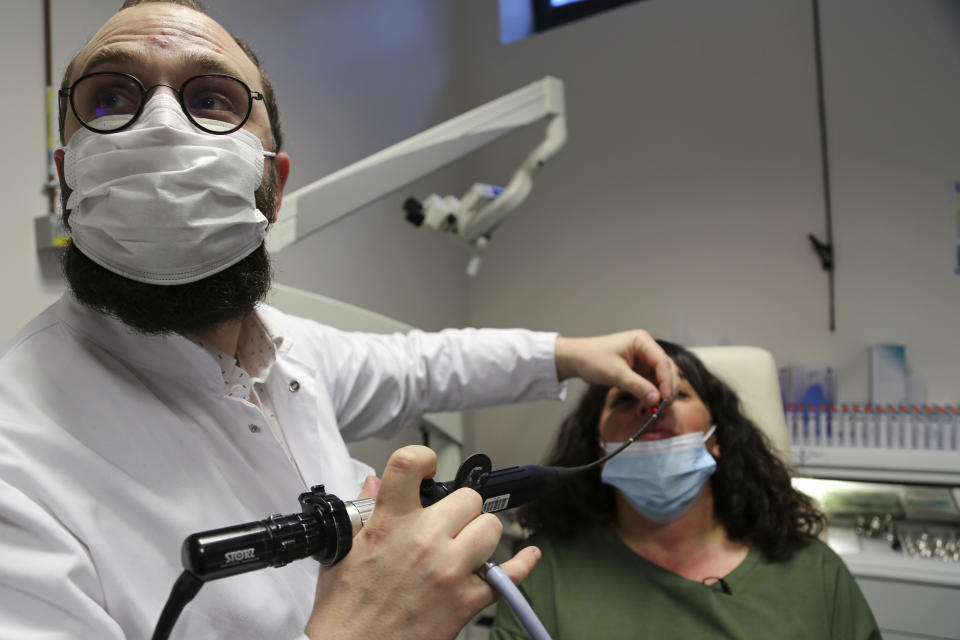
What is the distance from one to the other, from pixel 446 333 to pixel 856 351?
1.70 metres

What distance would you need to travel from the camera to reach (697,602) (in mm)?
1185

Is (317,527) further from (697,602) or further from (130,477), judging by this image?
→ (697,602)

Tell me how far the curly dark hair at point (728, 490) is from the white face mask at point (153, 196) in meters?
0.94

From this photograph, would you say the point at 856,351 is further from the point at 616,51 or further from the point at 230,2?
the point at 230,2

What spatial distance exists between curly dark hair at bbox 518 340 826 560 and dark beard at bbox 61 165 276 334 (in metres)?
0.85

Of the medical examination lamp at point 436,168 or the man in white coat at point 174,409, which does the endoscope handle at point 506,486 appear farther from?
the medical examination lamp at point 436,168

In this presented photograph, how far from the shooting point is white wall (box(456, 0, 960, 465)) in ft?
7.22

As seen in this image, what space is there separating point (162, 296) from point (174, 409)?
0.45 feet

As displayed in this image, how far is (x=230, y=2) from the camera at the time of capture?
1756 millimetres

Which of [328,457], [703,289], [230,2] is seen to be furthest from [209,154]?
[703,289]

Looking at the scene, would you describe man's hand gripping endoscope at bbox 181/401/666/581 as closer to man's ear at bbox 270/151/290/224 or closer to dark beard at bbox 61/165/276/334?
dark beard at bbox 61/165/276/334

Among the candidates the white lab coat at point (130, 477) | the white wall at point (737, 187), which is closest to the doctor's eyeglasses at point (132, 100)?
the white lab coat at point (130, 477)

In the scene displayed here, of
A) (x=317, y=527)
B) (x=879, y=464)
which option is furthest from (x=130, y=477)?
(x=879, y=464)

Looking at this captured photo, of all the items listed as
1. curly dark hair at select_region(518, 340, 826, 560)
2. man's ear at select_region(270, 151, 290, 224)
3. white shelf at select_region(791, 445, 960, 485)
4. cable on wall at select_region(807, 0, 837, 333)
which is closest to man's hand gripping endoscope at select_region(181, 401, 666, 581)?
man's ear at select_region(270, 151, 290, 224)
